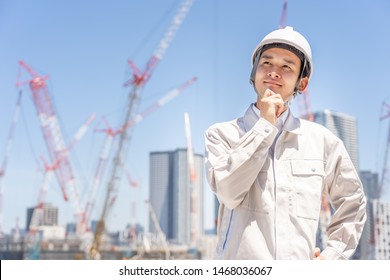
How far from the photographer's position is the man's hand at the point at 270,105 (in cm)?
130

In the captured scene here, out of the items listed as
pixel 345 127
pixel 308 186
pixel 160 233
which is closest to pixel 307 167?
pixel 308 186

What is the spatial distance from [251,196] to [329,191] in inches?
10.2

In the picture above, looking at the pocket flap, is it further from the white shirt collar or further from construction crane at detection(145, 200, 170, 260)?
construction crane at detection(145, 200, 170, 260)

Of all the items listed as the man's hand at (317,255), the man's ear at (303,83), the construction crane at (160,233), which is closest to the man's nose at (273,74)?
the man's ear at (303,83)

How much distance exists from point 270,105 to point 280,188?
204 millimetres

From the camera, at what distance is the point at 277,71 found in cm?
138

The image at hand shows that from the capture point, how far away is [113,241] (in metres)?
47.8

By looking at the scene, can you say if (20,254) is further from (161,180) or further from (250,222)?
(250,222)

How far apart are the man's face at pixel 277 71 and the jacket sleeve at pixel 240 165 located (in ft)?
0.43

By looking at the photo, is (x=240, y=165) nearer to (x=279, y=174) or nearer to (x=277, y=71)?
(x=279, y=174)

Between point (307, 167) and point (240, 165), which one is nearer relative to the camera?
point (240, 165)

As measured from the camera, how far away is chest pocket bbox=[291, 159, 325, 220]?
1.32 meters

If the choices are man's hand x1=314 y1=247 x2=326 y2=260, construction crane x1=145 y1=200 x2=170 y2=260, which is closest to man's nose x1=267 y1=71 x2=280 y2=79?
man's hand x1=314 y1=247 x2=326 y2=260
